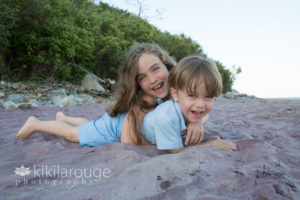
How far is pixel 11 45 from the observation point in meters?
7.76

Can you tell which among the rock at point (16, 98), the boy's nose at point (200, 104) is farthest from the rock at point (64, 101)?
the boy's nose at point (200, 104)

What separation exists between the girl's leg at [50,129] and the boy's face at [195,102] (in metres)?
1.31

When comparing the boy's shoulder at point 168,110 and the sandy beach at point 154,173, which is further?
the boy's shoulder at point 168,110

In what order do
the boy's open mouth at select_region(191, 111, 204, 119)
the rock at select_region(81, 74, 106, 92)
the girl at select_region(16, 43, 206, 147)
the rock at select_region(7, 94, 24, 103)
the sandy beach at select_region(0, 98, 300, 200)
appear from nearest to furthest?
the sandy beach at select_region(0, 98, 300, 200) < the boy's open mouth at select_region(191, 111, 204, 119) < the girl at select_region(16, 43, 206, 147) < the rock at select_region(7, 94, 24, 103) < the rock at select_region(81, 74, 106, 92)

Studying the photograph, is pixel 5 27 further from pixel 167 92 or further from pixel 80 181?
pixel 80 181

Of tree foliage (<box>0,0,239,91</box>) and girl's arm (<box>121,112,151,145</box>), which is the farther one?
tree foliage (<box>0,0,239,91</box>)

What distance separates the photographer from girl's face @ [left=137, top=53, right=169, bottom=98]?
95.5 inches

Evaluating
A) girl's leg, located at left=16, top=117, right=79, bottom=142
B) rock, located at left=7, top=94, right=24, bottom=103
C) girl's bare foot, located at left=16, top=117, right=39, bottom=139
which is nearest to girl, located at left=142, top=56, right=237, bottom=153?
girl's leg, located at left=16, top=117, right=79, bottom=142

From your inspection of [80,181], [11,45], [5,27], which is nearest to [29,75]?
[11,45]

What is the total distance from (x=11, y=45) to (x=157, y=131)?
8.14m

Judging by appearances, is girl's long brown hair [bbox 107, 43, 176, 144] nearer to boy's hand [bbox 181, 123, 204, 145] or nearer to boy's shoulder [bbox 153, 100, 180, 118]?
boy's shoulder [bbox 153, 100, 180, 118]

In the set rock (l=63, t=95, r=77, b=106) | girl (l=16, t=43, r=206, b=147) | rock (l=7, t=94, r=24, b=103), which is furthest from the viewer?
rock (l=63, t=95, r=77, b=106)

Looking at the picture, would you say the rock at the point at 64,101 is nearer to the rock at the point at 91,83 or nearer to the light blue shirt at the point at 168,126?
the rock at the point at 91,83

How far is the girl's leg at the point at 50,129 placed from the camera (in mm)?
2447
